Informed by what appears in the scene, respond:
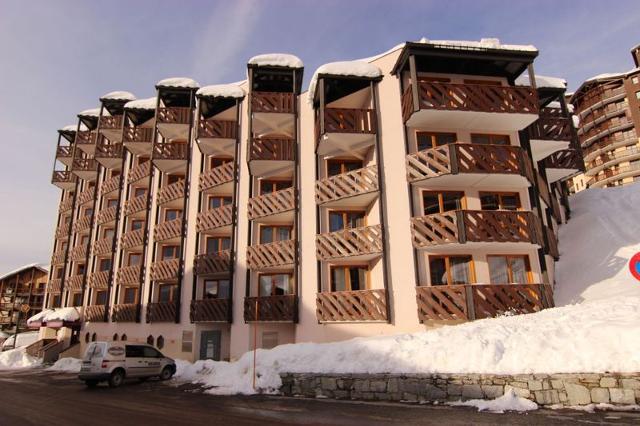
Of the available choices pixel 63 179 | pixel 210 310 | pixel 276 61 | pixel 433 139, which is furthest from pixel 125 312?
pixel 433 139

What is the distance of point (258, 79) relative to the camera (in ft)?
78.7

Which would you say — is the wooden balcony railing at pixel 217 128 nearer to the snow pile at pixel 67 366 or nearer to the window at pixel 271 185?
the window at pixel 271 185

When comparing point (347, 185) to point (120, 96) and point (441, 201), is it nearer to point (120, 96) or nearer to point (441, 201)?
point (441, 201)

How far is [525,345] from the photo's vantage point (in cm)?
1045

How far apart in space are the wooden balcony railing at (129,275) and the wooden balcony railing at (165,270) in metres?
2.36

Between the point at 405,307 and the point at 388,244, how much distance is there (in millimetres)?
2964

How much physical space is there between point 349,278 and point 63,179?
37.9 m

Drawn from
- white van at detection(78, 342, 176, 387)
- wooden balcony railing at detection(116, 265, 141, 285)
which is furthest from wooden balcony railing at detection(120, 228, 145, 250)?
white van at detection(78, 342, 176, 387)

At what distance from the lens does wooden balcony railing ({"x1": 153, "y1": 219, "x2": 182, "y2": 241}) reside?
26219 millimetres

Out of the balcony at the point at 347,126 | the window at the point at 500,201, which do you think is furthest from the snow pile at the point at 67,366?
the window at the point at 500,201

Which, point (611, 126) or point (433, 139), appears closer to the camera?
point (433, 139)

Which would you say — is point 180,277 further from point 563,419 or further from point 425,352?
point 563,419

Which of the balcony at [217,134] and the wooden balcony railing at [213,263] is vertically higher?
the balcony at [217,134]

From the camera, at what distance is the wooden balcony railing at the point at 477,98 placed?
17.4 m
